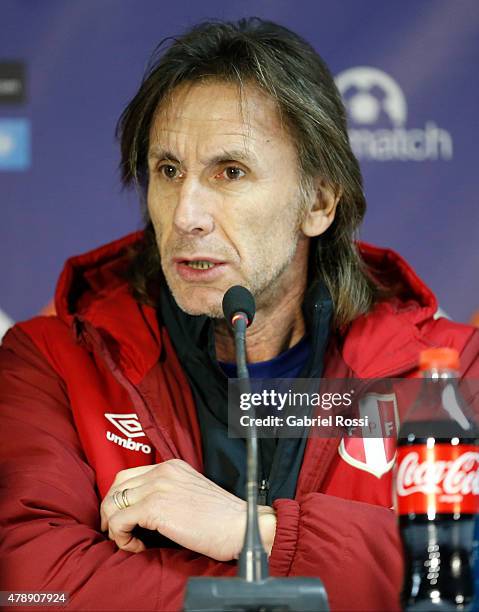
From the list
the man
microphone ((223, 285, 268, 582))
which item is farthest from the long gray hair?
microphone ((223, 285, 268, 582))

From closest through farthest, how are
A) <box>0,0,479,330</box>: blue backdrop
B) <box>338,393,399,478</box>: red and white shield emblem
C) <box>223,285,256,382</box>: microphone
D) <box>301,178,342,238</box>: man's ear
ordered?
<box>223,285,256,382</box>: microphone → <box>338,393,399,478</box>: red and white shield emblem → <box>301,178,342,238</box>: man's ear → <box>0,0,479,330</box>: blue backdrop

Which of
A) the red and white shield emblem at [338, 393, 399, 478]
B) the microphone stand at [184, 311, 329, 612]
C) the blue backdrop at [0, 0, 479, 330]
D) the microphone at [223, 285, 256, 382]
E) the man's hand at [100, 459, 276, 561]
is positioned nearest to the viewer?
the microphone stand at [184, 311, 329, 612]

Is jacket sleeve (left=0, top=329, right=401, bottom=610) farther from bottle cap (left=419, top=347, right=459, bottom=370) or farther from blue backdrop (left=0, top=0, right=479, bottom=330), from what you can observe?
blue backdrop (left=0, top=0, right=479, bottom=330)

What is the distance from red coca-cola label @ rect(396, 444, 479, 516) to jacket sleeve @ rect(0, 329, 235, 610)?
0.38 m

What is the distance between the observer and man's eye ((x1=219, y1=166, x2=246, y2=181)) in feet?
5.93

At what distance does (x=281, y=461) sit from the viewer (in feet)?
5.71

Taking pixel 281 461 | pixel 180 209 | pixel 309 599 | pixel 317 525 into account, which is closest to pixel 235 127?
pixel 180 209

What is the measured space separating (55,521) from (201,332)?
1.52ft

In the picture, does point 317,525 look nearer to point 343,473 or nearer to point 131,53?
point 343,473

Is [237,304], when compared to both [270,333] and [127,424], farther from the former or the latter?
[270,333]

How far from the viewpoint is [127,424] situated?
5.84 feet

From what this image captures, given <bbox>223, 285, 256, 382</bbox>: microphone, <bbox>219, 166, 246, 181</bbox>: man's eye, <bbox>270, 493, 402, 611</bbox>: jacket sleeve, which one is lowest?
<bbox>270, 493, 402, 611</bbox>: jacket sleeve

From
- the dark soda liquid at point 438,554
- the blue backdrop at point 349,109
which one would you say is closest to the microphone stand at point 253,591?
the dark soda liquid at point 438,554

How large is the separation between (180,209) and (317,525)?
0.57 metres
